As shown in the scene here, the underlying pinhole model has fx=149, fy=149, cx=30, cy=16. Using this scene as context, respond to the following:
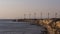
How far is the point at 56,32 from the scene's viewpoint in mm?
6211

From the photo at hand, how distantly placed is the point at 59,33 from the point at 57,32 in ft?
0.50

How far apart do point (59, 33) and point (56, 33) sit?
0.16m

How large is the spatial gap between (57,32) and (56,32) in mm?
58

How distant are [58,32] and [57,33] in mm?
58

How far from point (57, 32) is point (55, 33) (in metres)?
0.10

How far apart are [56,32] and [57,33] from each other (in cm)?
13

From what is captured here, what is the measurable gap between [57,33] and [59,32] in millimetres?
91

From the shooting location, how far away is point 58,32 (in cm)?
608

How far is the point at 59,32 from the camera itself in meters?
6.07

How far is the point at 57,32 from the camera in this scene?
20.2 ft

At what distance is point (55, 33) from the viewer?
20.4 feet

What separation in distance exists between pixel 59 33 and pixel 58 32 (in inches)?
2.9

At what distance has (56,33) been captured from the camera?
614cm

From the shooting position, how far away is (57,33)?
20.0 ft
